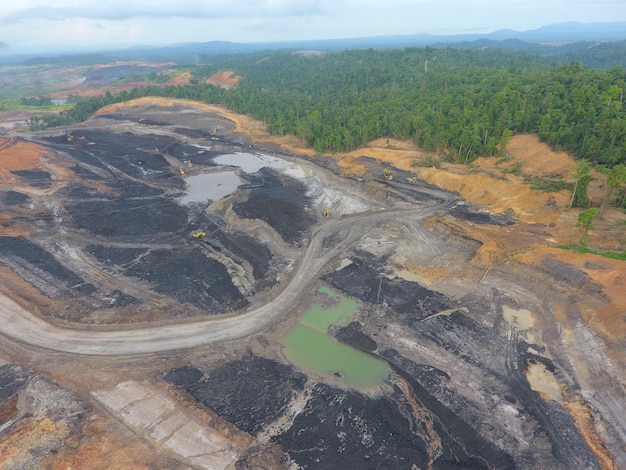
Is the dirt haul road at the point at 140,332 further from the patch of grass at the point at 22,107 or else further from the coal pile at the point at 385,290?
the patch of grass at the point at 22,107

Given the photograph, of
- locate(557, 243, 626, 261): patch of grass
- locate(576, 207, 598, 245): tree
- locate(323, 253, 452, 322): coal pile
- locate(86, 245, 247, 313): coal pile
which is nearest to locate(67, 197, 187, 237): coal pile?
locate(86, 245, 247, 313): coal pile

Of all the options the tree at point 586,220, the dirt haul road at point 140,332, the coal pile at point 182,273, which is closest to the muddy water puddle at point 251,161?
the coal pile at point 182,273

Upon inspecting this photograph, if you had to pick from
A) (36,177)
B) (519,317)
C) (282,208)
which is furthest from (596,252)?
(36,177)

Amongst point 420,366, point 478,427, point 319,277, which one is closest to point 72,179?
point 319,277

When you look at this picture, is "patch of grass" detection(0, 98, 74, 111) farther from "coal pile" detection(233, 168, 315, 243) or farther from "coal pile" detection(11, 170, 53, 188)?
"coal pile" detection(233, 168, 315, 243)

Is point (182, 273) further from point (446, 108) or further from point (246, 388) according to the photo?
point (446, 108)

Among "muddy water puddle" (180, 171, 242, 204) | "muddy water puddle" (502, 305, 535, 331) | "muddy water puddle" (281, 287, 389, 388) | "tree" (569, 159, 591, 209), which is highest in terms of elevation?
"tree" (569, 159, 591, 209)

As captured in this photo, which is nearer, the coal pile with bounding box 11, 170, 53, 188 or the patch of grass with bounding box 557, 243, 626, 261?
the patch of grass with bounding box 557, 243, 626, 261
